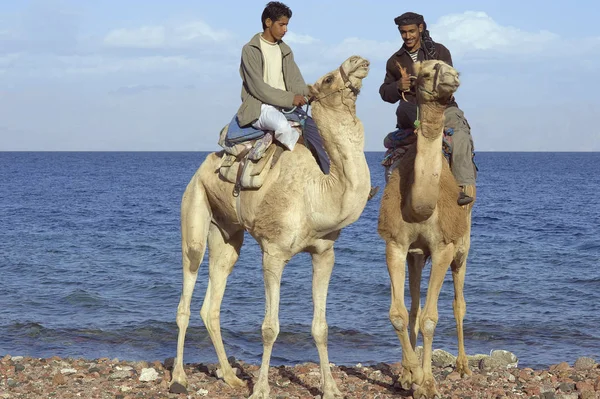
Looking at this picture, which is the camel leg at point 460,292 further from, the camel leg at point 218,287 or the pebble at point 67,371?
the pebble at point 67,371

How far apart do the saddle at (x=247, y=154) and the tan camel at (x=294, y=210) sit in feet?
0.31

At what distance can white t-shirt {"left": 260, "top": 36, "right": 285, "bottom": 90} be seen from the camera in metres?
8.68

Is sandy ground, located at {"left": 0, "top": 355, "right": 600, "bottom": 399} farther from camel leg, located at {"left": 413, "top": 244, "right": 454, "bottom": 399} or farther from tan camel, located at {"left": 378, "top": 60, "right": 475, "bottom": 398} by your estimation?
tan camel, located at {"left": 378, "top": 60, "right": 475, "bottom": 398}

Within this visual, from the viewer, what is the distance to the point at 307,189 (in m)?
→ 8.20

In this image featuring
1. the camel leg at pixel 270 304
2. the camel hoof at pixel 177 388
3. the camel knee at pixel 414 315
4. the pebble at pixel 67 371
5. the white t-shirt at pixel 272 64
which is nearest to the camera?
the camel leg at pixel 270 304

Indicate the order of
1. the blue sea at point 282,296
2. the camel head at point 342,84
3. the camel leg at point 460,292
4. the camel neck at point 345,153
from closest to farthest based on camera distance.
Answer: the camel head at point 342,84 < the camel neck at point 345,153 < the camel leg at point 460,292 < the blue sea at point 282,296

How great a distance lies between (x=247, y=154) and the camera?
8758mm

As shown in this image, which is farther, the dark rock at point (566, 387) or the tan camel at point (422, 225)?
the dark rock at point (566, 387)

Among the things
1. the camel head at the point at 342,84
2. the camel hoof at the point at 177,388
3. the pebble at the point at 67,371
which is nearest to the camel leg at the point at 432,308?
the camel head at the point at 342,84

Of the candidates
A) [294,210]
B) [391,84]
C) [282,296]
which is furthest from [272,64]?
[282,296]

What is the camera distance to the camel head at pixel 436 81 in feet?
24.7

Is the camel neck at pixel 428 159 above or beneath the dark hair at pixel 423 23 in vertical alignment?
beneath

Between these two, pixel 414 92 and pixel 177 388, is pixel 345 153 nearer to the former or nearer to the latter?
pixel 414 92

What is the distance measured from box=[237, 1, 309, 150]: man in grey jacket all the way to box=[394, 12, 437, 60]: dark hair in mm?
1166
